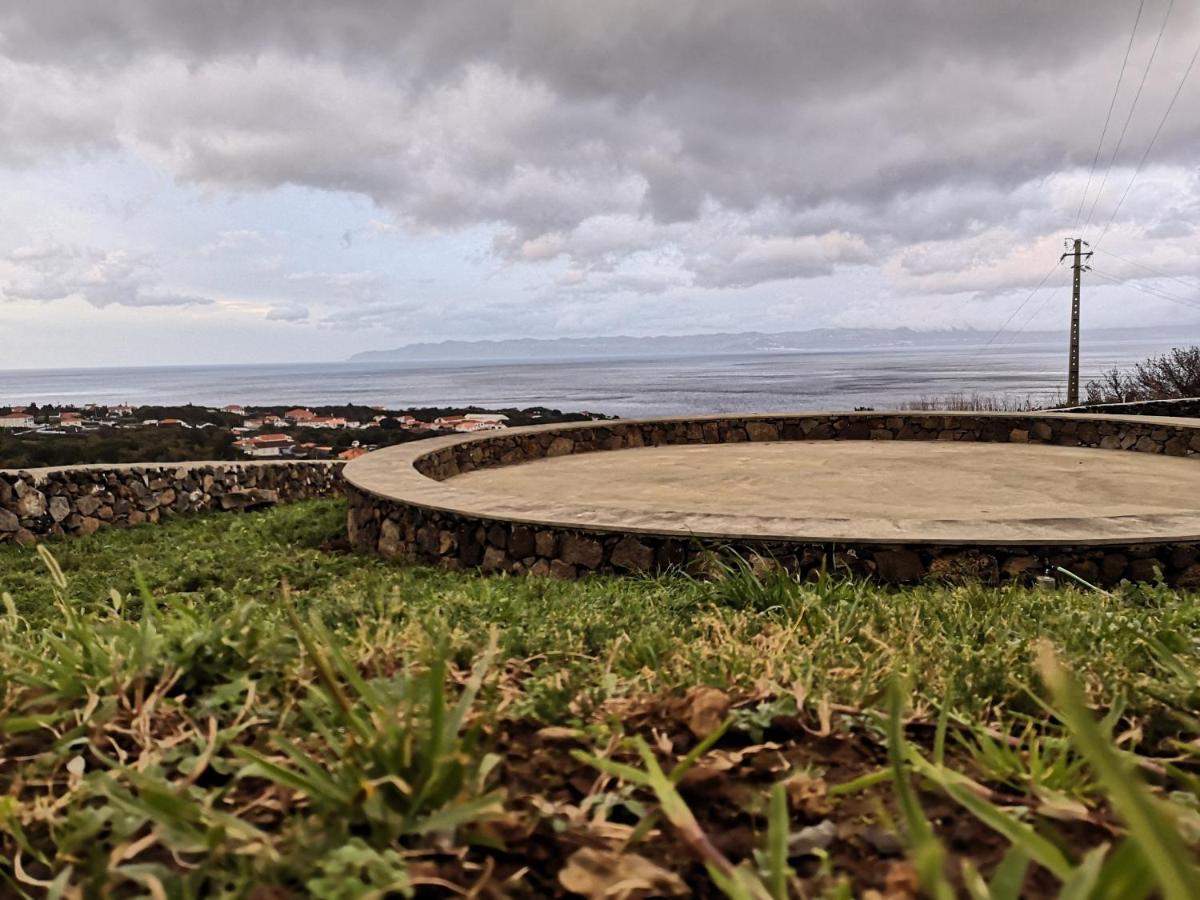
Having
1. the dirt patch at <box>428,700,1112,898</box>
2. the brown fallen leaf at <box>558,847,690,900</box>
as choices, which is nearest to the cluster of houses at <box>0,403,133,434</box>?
the dirt patch at <box>428,700,1112,898</box>

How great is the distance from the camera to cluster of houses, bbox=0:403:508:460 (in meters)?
15.2

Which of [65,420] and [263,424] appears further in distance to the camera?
[263,424]

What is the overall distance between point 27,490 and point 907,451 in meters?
10.3

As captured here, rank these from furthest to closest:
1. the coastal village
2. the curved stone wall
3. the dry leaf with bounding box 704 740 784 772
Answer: the coastal village, the curved stone wall, the dry leaf with bounding box 704 740 784 772

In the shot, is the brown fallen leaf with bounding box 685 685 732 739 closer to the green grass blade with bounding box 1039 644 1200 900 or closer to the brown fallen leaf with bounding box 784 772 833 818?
the brown fallen leaf with bounding box 784 772 833 818

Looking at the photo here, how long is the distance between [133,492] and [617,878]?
1102cm

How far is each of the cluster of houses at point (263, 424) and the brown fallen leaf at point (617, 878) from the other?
1207 cm

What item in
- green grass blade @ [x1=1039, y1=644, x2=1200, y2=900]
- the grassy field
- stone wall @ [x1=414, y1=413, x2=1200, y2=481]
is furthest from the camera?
stone wall @ [x1=414, y1=413, x2=1200, y2=481]

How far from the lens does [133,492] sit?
419 inches

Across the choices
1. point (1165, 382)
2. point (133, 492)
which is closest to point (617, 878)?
point (133, 492)

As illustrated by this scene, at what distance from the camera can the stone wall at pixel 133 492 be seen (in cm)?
984

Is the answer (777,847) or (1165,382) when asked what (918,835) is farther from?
(1165,382)

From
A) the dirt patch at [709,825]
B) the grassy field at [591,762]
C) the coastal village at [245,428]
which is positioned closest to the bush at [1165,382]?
the coastal village at [245,428]

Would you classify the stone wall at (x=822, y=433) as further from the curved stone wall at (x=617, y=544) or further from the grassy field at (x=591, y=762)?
the grassy field at (x=591, y=762)
